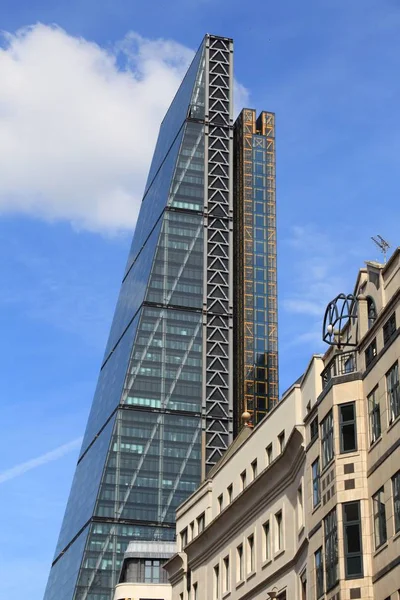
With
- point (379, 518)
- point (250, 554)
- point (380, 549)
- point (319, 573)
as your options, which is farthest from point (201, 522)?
point (380, 549)

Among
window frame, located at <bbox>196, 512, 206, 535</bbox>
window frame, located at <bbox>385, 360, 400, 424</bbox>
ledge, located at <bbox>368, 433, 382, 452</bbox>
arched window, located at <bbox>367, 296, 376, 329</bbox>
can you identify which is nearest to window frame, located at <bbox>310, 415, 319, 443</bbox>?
ledge, located at <bbox>368, 433, 382, 452</bbox>

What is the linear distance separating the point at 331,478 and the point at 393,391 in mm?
5562

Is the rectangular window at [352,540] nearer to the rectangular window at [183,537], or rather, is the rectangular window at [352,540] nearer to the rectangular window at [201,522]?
the rectangular window at [201,522]

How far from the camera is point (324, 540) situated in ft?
163

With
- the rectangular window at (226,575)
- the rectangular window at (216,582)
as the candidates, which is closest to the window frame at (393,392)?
the rectangular window at (226,575)

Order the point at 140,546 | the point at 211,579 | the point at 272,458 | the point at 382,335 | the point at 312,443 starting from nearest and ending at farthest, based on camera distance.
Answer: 1. the point at 382,335
2. the point at 312,443
3. the point at 272,458
4. the point at 211,579
5. the point at 140,546

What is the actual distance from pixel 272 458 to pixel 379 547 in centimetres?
1749

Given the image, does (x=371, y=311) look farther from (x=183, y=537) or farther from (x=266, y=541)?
(x=183, y=537)

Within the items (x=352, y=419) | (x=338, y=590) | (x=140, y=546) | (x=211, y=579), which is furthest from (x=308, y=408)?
(x=140, y=546)

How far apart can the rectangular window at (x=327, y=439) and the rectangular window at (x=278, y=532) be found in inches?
402

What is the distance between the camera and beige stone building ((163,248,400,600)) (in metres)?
45.9

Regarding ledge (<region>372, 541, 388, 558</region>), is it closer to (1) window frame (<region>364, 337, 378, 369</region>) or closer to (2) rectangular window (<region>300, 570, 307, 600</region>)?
(1) window frame (<region>364, 337, 378, 369</region>)

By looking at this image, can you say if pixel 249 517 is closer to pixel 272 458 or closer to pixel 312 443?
pixel 272 458

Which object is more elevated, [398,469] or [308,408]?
[308,408]
